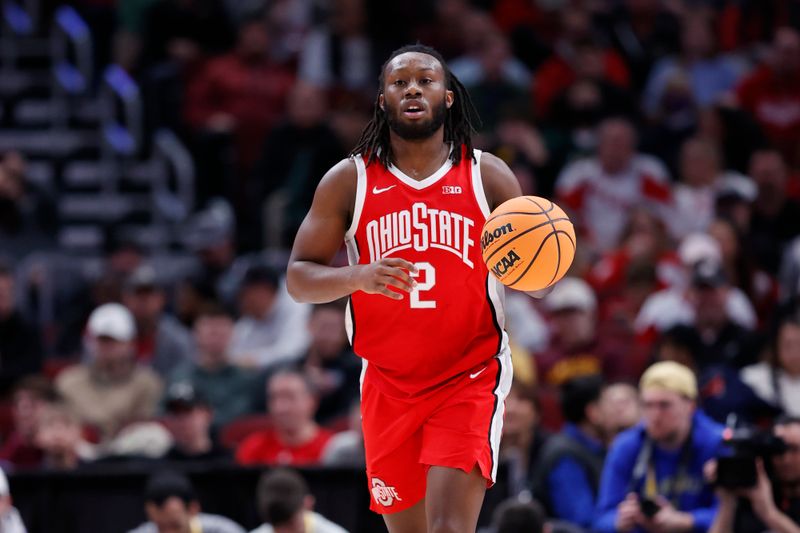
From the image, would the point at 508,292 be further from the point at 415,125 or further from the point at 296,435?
the point at 415,125

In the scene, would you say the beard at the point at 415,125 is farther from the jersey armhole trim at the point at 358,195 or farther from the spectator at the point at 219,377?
the spectator at the point at 219,377

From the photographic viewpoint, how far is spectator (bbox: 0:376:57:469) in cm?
1051

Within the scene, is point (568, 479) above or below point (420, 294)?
below

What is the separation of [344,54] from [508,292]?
4503 millimetres

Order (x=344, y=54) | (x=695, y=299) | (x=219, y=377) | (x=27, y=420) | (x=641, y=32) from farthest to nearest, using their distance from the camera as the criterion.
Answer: (x=641, y=32), (x=344, y=54), (x=219, y=377), (x=695, y=299), (x=27, y=420)

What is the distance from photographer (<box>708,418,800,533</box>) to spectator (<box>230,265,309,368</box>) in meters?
4.82

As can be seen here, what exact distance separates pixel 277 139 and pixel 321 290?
28.3 feet

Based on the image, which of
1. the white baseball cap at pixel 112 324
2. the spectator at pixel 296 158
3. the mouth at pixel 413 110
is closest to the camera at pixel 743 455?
the mouth at pixel 413 110

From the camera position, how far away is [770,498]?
8023 mm

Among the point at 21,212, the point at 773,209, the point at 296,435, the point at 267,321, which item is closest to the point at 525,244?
the point at 296,435

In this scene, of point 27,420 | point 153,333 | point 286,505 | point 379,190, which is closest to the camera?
point 379,190

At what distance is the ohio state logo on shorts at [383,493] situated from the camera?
6156 mm

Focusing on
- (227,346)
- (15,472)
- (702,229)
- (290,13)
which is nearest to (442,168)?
(15,472)

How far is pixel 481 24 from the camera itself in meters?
15.3
